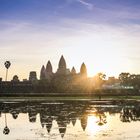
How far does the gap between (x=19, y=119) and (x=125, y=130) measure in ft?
44.4

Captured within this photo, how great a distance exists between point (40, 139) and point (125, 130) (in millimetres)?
8055

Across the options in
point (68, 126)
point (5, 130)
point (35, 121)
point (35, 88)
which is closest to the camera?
point (5, 130)

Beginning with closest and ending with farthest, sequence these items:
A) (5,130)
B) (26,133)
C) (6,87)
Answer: (26,133) < (5,130) < (6,87)

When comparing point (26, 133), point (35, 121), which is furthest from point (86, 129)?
point (35, 121)

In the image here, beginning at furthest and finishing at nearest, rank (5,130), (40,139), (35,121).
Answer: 1. (35,121)
2. (5,130)
3. (40,139)

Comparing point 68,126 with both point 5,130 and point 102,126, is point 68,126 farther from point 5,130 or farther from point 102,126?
point 5,130

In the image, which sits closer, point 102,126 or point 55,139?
point 55,139

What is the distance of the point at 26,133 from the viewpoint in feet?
103

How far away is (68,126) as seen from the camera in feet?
118

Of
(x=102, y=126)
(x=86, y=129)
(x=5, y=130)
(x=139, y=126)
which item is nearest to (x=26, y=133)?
(x=5, y=130)

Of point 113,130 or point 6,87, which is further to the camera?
point 6,87

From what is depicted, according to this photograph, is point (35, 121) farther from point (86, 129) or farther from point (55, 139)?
point (55, 139)

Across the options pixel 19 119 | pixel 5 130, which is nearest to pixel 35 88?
pixel 19 119

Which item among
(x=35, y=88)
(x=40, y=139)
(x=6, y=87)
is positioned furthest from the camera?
(x=6, y=87)
